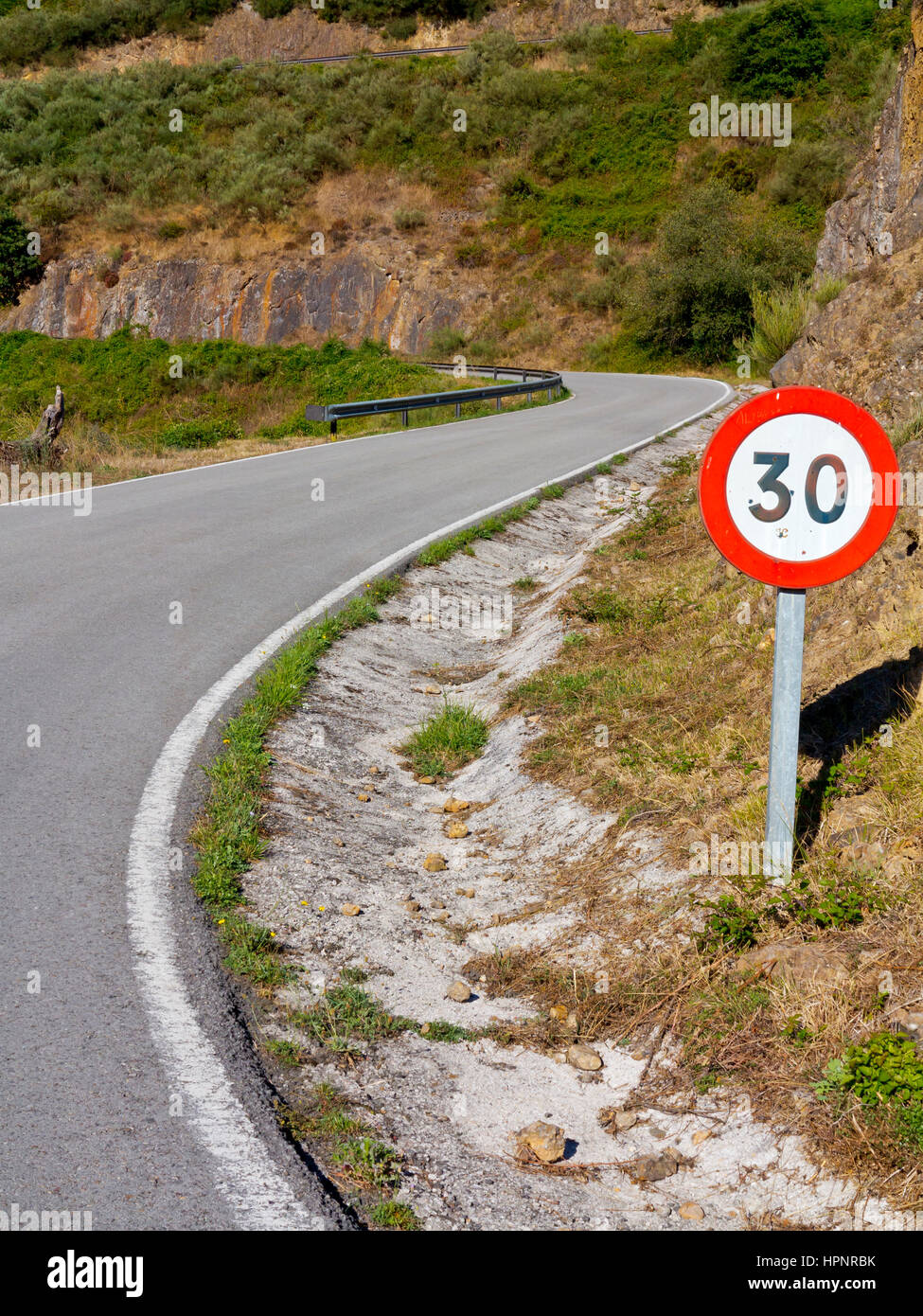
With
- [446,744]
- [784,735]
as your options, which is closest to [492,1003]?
[784,735]

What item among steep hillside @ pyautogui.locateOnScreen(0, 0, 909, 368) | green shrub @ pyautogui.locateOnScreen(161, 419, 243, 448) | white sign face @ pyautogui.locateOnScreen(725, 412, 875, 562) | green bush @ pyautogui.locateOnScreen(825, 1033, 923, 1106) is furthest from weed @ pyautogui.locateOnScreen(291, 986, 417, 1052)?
steep hillside @ pyautogui.locateOnScreen(0, 0, 909, 368)

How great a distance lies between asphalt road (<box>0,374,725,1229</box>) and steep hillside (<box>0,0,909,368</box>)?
30.7 metres

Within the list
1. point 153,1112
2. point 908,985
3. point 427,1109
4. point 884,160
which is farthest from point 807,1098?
point 884,160

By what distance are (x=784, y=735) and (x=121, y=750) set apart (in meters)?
3.62

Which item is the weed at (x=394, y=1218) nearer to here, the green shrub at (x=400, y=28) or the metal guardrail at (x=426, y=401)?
the metal guardrail at (x=426, y=401)

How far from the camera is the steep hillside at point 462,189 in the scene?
151ft

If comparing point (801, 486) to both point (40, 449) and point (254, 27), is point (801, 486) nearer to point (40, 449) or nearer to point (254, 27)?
point (40, 449)

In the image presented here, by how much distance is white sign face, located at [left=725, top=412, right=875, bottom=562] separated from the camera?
3.64 m

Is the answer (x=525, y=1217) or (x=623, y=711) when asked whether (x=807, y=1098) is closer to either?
(x=525, y=1217)

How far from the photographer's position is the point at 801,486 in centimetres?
371

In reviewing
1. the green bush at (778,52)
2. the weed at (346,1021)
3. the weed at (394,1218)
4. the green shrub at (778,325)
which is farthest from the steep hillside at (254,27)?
the weed at (394,1218)

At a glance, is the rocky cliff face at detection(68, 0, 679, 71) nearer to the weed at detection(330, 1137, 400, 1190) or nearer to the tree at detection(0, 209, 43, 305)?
the tree at detection(0, 209, 43, 305)

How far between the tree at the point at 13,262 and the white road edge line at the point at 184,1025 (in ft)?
169

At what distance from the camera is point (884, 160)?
12.4m
